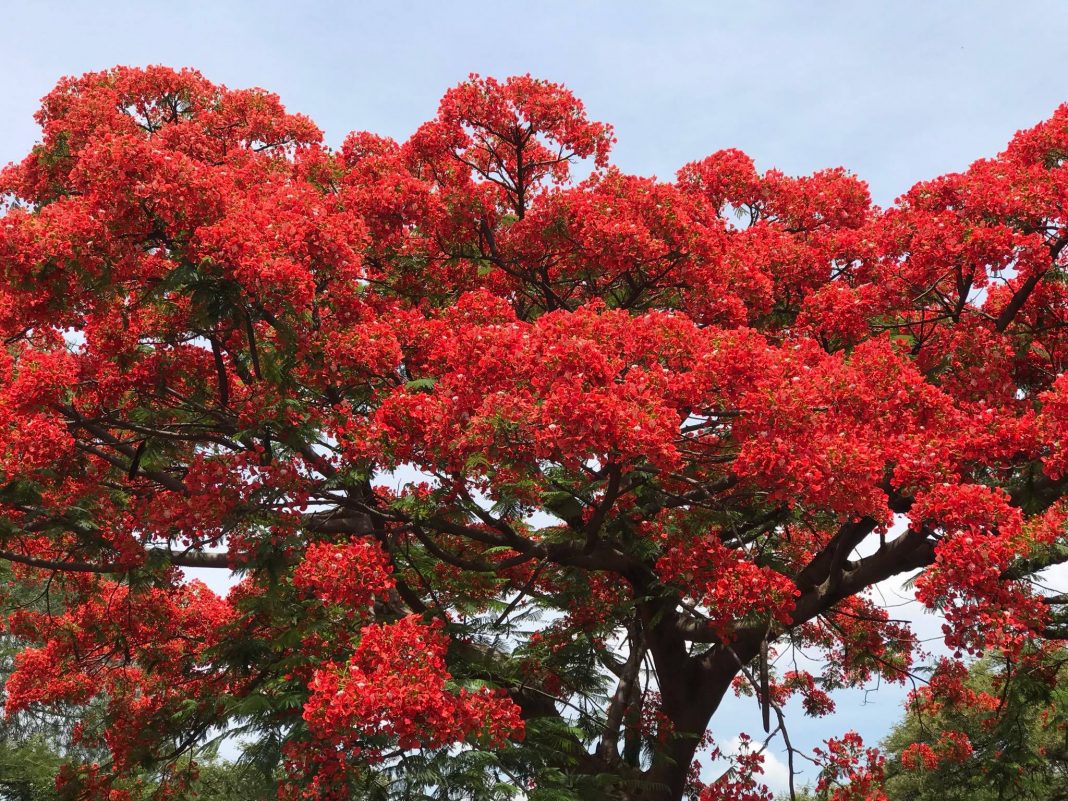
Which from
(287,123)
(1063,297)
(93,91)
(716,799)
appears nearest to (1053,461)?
(1063,297)

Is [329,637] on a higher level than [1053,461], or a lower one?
lower

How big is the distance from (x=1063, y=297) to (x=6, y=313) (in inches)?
394

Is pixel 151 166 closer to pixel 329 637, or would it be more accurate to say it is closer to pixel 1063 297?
pixel 329 637

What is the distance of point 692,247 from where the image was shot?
33.3 ft

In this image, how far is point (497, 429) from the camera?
261 inches

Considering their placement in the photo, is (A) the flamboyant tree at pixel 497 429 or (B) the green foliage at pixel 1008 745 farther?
(B) the green foliage at pixel 1008 745

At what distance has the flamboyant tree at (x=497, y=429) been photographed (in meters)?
7.05

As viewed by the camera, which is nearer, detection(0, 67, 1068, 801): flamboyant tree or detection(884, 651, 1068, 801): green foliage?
detection(0, 67, 1068, 801): flamboyant tree

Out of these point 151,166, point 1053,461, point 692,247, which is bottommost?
point 1053,461

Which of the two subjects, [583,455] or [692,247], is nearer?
[583,455]

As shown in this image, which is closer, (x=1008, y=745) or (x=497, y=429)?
(x=497, y=429)

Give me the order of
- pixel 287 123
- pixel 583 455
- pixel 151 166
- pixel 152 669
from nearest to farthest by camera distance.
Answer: pixel 583 455 < pixel 151 166 < pixel 152 669 < pixel 287 123

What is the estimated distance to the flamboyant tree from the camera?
705cm

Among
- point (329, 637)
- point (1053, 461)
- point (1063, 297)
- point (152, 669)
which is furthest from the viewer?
point (152, 669)
